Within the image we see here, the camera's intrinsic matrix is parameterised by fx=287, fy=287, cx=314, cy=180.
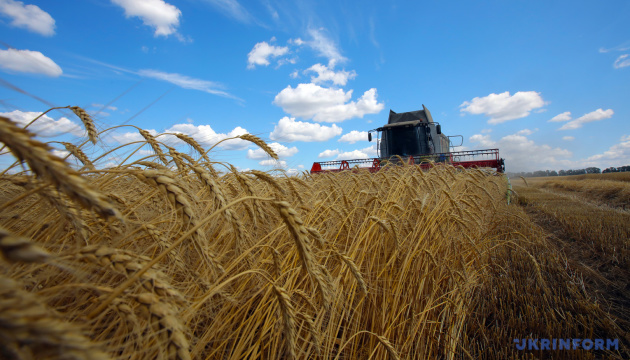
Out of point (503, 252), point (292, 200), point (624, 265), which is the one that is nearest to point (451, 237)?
point (503, 252)

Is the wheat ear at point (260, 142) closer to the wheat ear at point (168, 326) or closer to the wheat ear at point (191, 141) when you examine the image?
the wheat ear at point (191, 141)

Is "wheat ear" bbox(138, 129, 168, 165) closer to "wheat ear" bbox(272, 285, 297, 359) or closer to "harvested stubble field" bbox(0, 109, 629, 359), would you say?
"harvested stubble field" bbox(0, 109, 629, 359)

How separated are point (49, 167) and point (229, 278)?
0.69m

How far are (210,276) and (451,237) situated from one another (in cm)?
202

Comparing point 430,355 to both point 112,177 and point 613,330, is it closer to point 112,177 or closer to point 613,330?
point 613,330

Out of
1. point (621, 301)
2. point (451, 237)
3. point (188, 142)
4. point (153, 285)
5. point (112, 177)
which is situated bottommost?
point (621, 301)

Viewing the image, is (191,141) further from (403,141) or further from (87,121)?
(403,141)

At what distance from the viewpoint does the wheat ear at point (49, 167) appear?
0.44m

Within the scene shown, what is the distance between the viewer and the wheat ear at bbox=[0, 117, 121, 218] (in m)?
0.44

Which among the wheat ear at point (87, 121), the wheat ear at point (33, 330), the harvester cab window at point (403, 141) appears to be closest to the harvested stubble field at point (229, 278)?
the wheat ear at point (33, 330)

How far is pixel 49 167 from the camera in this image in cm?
45

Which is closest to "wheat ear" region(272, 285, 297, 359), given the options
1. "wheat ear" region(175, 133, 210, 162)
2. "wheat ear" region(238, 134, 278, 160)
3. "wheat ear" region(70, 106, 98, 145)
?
"wheat ear" region(238, 134, 278, 160)

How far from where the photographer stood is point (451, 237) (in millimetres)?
2449

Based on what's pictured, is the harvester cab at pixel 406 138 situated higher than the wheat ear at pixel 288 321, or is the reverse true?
the harvester cab at pixel 406 138
